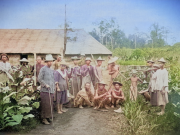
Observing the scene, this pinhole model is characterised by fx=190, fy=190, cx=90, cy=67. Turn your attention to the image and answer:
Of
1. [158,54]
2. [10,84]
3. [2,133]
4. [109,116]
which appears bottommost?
[2,133]

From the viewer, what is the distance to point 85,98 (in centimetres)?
333

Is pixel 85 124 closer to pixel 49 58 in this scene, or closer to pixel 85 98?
pixel 85 98

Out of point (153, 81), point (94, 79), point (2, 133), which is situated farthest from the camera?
point (94, 79)

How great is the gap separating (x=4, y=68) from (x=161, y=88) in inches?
103

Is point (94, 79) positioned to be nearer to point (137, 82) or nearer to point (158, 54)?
point (137, 82)

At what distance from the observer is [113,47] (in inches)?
124

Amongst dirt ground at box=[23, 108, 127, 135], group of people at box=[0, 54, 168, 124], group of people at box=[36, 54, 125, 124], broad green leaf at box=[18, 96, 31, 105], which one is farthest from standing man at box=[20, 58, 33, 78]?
dirt ground at box=[23, 108, 127, 135]

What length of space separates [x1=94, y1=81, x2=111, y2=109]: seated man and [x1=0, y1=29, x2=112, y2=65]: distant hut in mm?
545

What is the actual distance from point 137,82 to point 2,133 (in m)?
2.27

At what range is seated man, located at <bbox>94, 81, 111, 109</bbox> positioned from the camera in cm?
328

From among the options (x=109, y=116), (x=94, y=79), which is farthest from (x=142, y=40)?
(x=109, y=116)

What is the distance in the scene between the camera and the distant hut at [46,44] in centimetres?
318

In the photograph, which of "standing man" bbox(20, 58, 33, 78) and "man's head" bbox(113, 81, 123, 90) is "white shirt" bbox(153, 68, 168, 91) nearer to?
"man's head" bbox(113, 81, 123, 90)

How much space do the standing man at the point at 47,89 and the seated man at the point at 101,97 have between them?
77 cm
